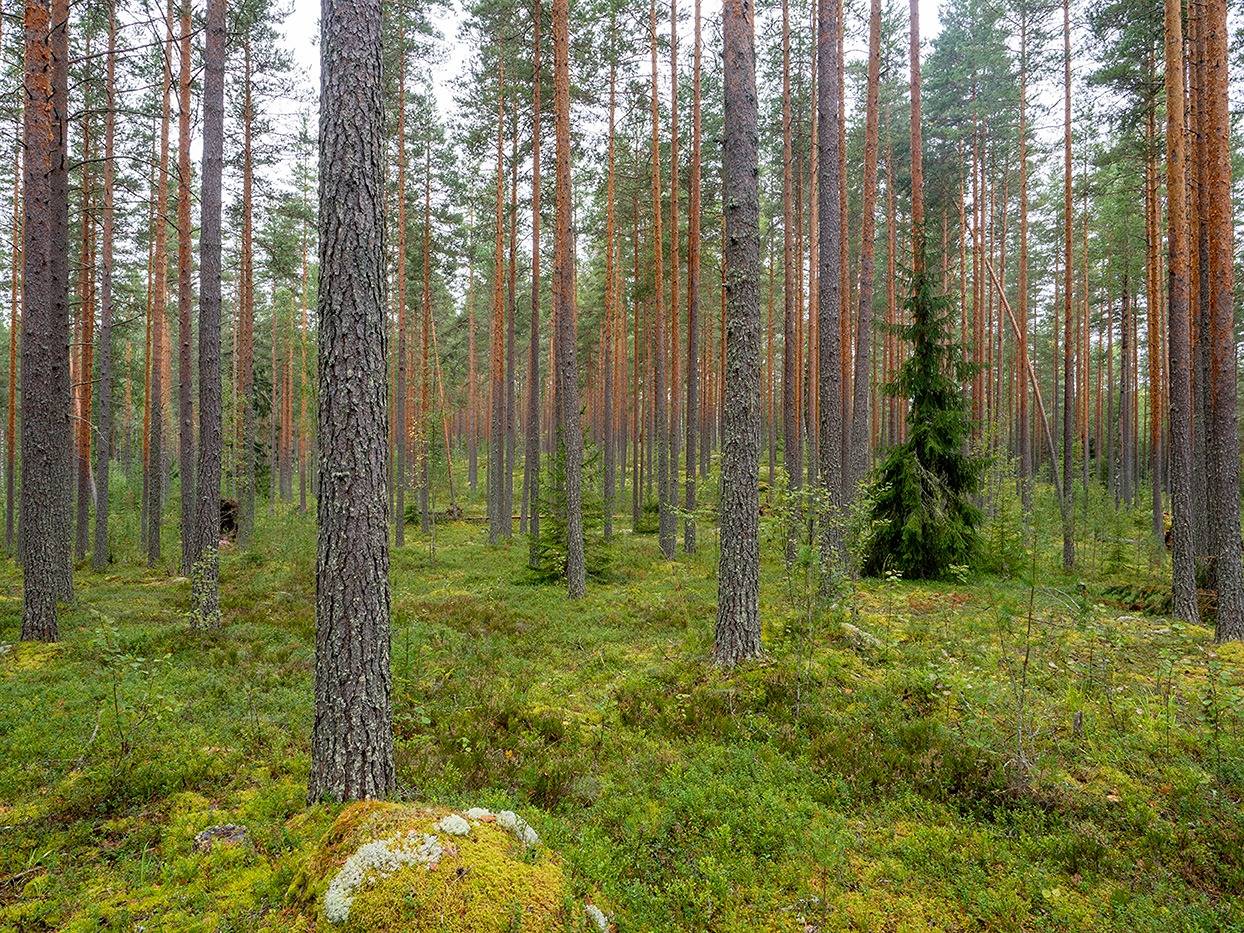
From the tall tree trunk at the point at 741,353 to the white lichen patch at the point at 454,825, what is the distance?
4.05 meters

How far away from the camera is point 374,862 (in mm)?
3008

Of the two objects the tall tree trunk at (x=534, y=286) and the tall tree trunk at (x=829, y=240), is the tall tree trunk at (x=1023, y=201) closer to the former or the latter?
the tall tree trunk at (x=829, y=240)

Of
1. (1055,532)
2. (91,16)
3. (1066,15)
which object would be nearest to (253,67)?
(91,16)

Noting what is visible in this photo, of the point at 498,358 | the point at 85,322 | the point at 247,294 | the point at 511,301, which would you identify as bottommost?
the point at 498,358

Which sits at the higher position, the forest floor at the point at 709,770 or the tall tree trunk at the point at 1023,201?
the tall tree trunk at the point at 1023,201

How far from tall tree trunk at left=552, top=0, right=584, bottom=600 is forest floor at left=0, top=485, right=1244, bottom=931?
10.8 ft

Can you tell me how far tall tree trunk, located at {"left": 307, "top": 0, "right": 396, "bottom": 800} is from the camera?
387 cm

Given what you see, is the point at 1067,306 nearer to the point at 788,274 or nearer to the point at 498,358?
the point at 788,274

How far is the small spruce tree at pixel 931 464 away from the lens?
1233 centimetres

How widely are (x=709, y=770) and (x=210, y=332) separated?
34.1 ft

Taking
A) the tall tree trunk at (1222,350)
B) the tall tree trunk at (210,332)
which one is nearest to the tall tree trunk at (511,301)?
the tall tree trunk at (210,332)

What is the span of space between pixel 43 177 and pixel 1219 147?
1680 centimetres

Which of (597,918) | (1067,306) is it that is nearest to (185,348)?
(597,918)

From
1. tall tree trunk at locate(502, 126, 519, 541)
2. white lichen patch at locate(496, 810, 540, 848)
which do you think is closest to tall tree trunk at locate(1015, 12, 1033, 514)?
tall tree trunk at locate(502, 126, 519, 541)
